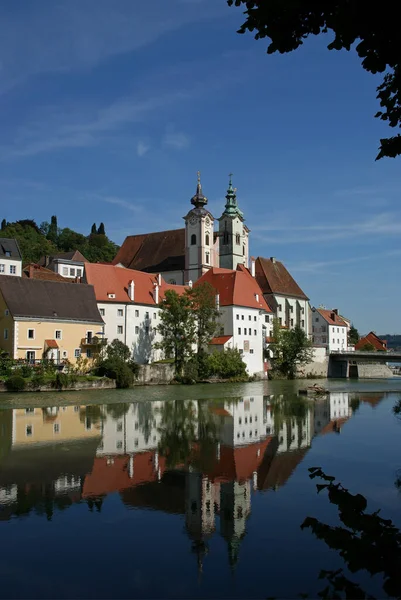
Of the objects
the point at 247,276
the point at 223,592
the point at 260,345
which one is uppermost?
the point at 247,276

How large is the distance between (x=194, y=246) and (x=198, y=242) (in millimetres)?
822

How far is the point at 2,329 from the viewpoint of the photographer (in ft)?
176

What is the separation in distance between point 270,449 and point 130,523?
1122 centimetres

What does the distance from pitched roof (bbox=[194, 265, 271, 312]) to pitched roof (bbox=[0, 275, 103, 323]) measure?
56.8ft

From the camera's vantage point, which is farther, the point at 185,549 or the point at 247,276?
the point at 247,276

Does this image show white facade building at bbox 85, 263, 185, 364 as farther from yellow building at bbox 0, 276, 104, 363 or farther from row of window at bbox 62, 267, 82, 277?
row of window at bbox 62, 267, 82, 277

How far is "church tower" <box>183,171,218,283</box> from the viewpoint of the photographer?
3445 inches

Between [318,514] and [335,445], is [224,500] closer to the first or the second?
[318,514]

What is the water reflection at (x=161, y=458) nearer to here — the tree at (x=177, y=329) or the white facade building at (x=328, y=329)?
the tree at (x=177, y=329)

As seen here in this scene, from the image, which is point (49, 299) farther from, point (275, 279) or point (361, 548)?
point (361, 548)

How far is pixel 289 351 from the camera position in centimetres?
7706

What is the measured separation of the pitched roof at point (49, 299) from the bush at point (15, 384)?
26.2 feet

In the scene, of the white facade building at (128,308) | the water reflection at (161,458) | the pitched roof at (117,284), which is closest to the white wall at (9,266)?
the pitched roof at (117,284)

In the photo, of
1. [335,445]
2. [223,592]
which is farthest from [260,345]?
[223,592]
